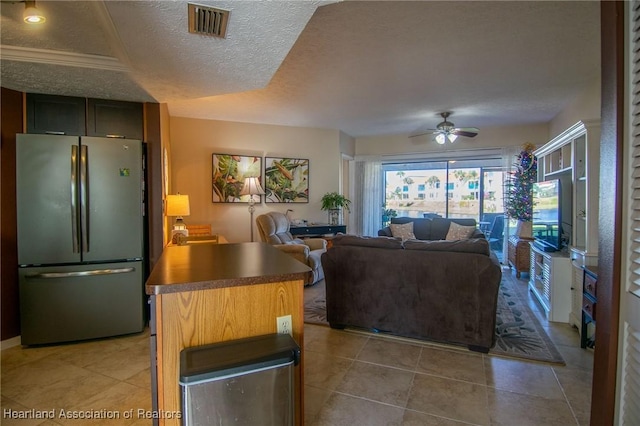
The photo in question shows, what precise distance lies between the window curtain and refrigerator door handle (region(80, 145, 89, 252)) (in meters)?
5.21

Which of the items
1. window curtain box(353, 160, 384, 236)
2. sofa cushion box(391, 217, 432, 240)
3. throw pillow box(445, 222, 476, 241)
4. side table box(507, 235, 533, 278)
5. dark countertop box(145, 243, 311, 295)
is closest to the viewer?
dark countertop box(145, 243, 311, 295)

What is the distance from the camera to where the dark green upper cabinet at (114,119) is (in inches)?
129

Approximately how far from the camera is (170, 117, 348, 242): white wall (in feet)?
18.4

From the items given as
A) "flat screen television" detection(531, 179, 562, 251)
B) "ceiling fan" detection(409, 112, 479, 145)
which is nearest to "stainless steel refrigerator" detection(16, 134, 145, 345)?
"ceiling fan" detection(409, 112, 479, 145)

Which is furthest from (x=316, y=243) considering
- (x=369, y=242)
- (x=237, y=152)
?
(x=369, y=242)

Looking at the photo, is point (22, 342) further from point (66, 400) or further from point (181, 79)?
point (181, 79)

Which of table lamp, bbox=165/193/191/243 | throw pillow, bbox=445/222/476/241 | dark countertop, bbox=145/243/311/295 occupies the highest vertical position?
table lamp, bbox=165/193/191/243

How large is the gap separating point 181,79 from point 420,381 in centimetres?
300

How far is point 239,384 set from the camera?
128 cm

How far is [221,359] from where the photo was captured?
4.35 ft

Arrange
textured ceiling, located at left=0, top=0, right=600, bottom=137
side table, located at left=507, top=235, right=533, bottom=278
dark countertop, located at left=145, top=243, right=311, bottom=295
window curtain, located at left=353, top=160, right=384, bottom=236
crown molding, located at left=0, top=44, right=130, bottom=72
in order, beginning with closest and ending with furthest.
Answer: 1. dark countertop, located at left=145, top=243, right=311, bottom=295
2. textured ceiling, located at left=0, top=0, right=600, bottom=137
3. crown molding, located at left=0, top=44, right=130, bottom=72
4. side table, located at left=507, top=235, right=533, bottom=278
5. window curtain, located at left=353, top=160, right=384, bottom=236

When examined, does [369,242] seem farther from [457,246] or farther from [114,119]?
[114,119]

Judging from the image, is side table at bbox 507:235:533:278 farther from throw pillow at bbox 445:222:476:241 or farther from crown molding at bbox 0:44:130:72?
crown molding at bbox 0:44:130:72

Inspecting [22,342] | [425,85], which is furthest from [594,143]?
[22,342]
